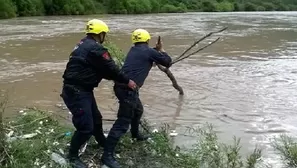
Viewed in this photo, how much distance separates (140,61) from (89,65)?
3.14ft

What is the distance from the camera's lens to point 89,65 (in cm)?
510

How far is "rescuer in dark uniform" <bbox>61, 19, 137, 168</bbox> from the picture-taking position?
5.06m

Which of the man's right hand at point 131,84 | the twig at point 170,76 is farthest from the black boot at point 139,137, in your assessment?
the twig at point 170,76

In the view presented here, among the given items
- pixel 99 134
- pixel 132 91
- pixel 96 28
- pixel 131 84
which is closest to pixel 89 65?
pixel 96 28

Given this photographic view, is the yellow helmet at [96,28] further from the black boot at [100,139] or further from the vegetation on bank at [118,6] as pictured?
the vegetation on bank at [118,6]

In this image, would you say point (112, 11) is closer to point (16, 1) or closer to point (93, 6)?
point (93, 6)

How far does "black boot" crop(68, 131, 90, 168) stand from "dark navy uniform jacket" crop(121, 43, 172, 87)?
110 cm

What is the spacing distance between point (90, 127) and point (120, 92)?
29.4 inches

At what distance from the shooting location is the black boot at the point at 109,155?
5.32 metres

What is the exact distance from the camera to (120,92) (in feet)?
18.8

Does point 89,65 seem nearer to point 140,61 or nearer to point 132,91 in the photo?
point 132,91

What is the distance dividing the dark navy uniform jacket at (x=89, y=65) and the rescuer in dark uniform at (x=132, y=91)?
486 mm

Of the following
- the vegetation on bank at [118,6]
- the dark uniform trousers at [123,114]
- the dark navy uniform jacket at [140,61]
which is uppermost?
the dark navy uniform jacket at [140,61]

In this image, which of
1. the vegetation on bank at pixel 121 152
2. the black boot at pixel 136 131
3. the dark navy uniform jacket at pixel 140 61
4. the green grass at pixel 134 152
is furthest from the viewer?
the black boot at pixel 136 131
